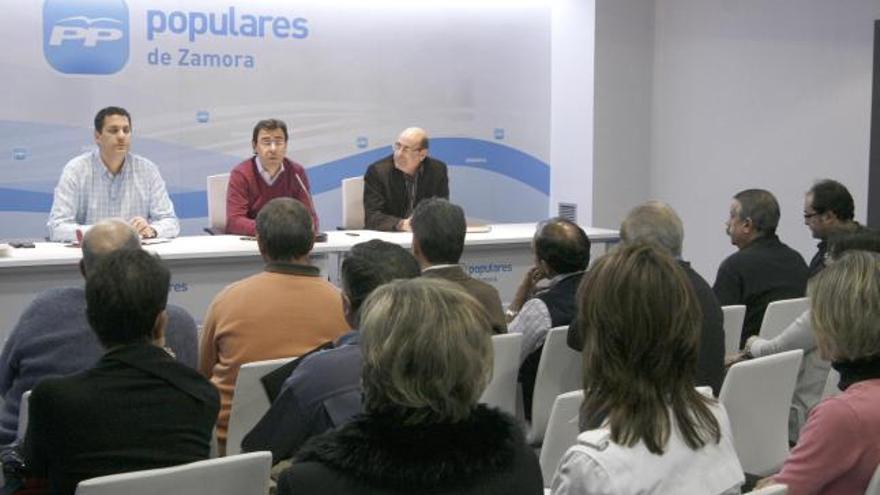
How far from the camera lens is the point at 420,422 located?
1.84 meters

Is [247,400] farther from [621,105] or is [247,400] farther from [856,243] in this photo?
[621,105]

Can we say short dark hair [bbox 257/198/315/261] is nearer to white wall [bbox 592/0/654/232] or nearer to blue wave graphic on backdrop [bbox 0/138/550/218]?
blue wave graphic on backdrop [bbox 0/138/550/218]

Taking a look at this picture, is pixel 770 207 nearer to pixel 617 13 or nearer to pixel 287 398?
pixel 287 398

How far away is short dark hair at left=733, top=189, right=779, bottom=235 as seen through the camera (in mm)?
4730

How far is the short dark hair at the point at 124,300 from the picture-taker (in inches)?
103

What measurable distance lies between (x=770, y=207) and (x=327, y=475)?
132 inches

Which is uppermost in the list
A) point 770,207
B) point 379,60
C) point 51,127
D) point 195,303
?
point 379,60

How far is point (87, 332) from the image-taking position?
3.21m

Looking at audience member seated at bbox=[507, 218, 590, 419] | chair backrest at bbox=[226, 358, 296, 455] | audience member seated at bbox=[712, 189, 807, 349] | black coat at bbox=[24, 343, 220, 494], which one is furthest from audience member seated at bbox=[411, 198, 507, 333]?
black coat at bbox=[24, 343, 220, 494]

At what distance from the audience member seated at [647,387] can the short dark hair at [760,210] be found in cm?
277

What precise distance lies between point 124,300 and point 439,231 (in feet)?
5.69

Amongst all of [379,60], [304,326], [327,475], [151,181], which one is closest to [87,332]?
[304,326]

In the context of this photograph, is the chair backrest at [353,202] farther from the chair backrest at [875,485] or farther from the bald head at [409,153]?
the chair backrest at [875,485]

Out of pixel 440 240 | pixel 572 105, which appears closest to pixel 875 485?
pixel 440 240
